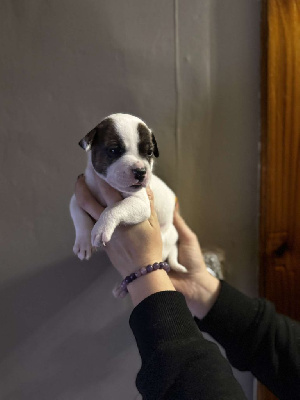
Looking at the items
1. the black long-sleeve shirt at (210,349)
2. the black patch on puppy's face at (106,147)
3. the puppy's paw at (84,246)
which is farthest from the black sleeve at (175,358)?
the black patch on puppy's face at (106,147)

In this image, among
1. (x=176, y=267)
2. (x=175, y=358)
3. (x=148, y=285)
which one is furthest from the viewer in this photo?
(x=176, y=267)

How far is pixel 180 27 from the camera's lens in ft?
3.25

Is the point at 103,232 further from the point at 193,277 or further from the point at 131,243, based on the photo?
the point at 193,277

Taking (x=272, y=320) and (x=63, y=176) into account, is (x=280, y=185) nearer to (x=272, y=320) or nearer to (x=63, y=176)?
Answer: (x=272, y=320)

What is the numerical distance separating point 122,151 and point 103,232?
19 cm

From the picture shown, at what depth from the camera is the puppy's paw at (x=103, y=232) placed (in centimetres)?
72

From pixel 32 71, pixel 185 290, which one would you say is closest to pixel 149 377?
pixel 185 290

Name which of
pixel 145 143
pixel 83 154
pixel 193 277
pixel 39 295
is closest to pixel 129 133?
pixel 145 143

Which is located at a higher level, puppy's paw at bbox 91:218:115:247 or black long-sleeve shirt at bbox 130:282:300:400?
puppy's paw at bbox 91:218:115:247

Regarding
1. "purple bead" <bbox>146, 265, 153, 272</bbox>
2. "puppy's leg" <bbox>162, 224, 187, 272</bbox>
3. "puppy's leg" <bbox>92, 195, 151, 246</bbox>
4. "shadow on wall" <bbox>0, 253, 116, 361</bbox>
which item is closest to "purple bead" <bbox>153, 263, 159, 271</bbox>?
"purple bead" <bbox>146, 265, 153, 272</bbox>

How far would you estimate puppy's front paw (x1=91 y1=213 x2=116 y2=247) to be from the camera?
0.73 m

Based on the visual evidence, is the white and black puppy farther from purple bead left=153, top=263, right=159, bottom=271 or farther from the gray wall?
the gray wall

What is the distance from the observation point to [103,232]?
2.39ft

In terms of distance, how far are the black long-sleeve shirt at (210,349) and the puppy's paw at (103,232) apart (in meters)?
0.16
